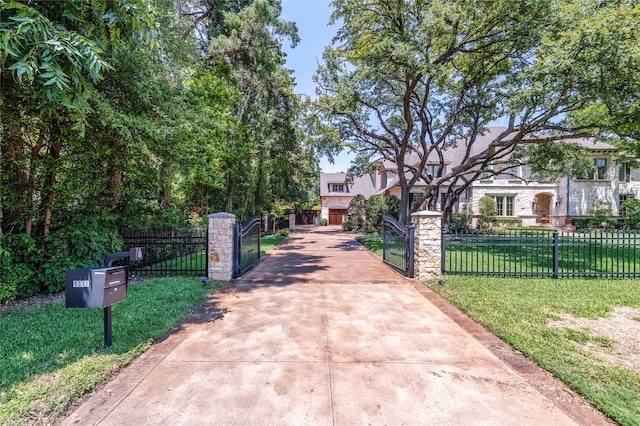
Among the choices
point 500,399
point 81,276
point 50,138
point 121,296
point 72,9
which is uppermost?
point 72,9

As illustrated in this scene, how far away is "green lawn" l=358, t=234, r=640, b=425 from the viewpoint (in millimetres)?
2869

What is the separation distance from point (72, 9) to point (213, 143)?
29.3 ft

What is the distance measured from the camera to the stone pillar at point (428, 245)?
279 inches

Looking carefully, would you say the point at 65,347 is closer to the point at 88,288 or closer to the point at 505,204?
the point at 88,288

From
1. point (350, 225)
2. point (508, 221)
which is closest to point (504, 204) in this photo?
point (508, 221)

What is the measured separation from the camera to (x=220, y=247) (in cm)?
713

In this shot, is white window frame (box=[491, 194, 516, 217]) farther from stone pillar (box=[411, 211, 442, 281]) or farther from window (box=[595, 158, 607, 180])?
stone pillar (box=[411, 211, 442, 281])

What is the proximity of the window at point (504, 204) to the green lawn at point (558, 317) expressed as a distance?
1898 cm

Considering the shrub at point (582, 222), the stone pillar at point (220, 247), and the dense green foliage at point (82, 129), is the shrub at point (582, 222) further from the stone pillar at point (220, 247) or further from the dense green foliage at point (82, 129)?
the dense green foliage at point (82, 129)

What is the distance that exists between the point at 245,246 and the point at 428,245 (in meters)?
4.68

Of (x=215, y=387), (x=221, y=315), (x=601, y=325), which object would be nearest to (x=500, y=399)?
(x=215, y=387)

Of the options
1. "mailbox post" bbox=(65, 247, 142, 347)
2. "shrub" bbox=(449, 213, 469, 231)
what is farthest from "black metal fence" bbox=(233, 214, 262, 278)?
"shrub" bbox=(449, 213, 469, 231)

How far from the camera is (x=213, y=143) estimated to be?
12.3 meters

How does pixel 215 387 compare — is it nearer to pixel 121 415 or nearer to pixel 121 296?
pixel 121 415
